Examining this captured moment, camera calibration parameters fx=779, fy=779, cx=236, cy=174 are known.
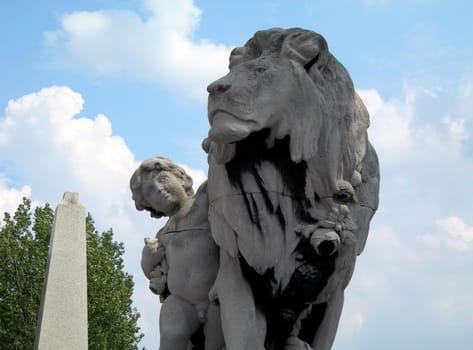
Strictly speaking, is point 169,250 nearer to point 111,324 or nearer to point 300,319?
point 300,319

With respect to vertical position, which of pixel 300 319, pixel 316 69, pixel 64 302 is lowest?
pixel 300 319

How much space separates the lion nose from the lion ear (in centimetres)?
36

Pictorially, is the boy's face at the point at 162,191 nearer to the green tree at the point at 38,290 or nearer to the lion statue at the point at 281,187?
the lion statue at the point at 281,187

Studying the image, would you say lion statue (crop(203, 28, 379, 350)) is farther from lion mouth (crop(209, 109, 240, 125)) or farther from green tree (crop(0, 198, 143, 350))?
green tree (crop(0, 198, 143, 350))

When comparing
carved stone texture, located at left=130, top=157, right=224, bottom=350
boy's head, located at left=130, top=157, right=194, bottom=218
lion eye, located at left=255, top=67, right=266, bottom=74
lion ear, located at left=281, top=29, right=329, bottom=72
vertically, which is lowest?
carved stone texture, located at left=130, top=157, right=224, bottom=350

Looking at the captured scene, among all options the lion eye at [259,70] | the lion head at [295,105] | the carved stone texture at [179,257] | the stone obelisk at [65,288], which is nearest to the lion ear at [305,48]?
the lion head at [295,105]

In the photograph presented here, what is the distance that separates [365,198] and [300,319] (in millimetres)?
758

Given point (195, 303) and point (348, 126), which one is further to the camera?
point (195, 303)

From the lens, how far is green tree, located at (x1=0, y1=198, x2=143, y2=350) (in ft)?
59.1

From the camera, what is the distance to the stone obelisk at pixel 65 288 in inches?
437

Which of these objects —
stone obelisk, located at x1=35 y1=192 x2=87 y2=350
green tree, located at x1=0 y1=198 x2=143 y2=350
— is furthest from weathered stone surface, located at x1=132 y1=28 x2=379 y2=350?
green tree, located at x1=0 y1=198 x2=143 y2=350

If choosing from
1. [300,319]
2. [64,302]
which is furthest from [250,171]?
[64,302]

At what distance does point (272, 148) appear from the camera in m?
4.07

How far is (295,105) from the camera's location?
13.2ft
